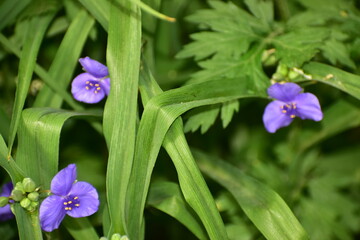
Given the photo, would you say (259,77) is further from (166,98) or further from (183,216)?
(183,216)

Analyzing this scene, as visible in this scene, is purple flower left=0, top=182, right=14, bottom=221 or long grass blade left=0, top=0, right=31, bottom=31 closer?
purple flower left=0, top=182, right=14, bottom=221

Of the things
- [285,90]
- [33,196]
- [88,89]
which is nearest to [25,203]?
[33,196]

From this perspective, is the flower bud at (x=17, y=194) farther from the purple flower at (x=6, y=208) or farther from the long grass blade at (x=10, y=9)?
the long grass blade at (x=10, y=9)

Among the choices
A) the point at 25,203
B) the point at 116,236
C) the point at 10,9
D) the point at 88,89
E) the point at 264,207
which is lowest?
the point at 264,207

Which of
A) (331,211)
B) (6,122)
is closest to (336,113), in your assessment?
(331,211)

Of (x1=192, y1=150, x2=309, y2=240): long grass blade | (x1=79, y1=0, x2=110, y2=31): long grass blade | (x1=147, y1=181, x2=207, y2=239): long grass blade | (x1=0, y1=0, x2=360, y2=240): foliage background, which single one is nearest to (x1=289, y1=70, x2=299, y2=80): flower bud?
(x1=0, y1=0, x2=360, y2=240): foliage background

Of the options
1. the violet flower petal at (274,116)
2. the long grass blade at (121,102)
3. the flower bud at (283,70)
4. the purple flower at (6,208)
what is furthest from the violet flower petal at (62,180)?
the flower bud at (283,70)

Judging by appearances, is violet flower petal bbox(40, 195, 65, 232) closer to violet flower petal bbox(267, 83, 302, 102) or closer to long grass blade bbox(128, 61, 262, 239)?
long grass blade bbox(128, 61, 262, 239)

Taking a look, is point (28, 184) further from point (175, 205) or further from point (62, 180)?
point (175, 205)
